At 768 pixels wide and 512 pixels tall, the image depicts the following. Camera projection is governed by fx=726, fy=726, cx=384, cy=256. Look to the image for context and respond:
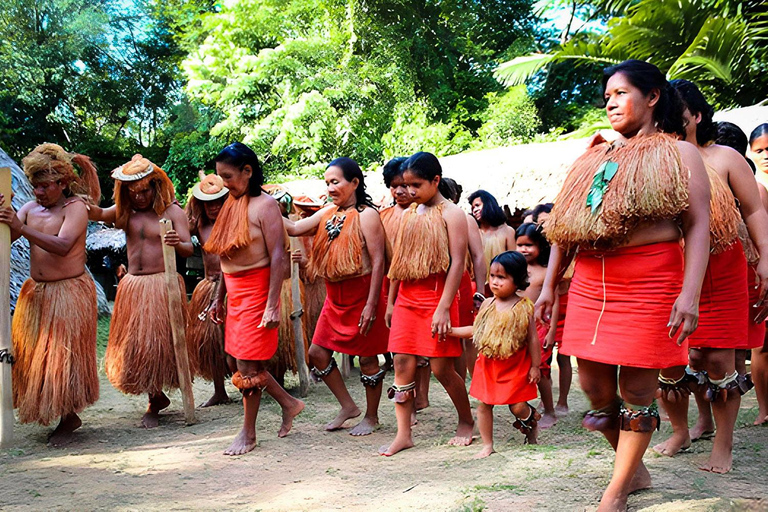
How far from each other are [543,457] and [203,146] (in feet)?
55.5

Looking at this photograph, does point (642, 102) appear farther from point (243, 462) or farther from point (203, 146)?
point (203, 146)

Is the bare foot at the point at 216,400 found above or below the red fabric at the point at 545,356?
below

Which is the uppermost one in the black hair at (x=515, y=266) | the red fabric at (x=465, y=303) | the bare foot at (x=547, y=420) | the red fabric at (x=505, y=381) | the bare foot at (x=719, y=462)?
the black hair at (x=515, y=266)

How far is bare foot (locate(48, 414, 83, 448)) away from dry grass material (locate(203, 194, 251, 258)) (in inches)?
62.2

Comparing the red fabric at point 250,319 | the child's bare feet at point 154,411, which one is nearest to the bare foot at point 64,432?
the child's bare feet at point 154,411

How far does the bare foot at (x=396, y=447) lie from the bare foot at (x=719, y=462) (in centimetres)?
167

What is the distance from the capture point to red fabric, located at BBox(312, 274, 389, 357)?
16.0 ft

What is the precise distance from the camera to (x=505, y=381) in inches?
159

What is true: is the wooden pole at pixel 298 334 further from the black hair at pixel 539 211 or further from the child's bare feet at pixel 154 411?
the black hair at pixel 539 211

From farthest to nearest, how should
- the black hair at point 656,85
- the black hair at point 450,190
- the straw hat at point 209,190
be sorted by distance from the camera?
the straw hat at point 209,190 < the black hair at point 450,190 < the black hair at point 656,85

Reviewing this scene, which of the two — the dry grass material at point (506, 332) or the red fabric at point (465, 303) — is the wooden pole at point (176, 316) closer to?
the red fabric at point (465, 303)

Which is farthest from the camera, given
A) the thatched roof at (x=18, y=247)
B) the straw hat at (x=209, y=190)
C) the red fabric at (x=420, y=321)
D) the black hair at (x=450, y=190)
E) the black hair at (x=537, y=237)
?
the thatched roof at (x=18, y=247)

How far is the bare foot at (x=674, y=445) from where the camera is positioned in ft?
12.0

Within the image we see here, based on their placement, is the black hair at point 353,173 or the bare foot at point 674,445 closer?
the bare foot at point 674,445
